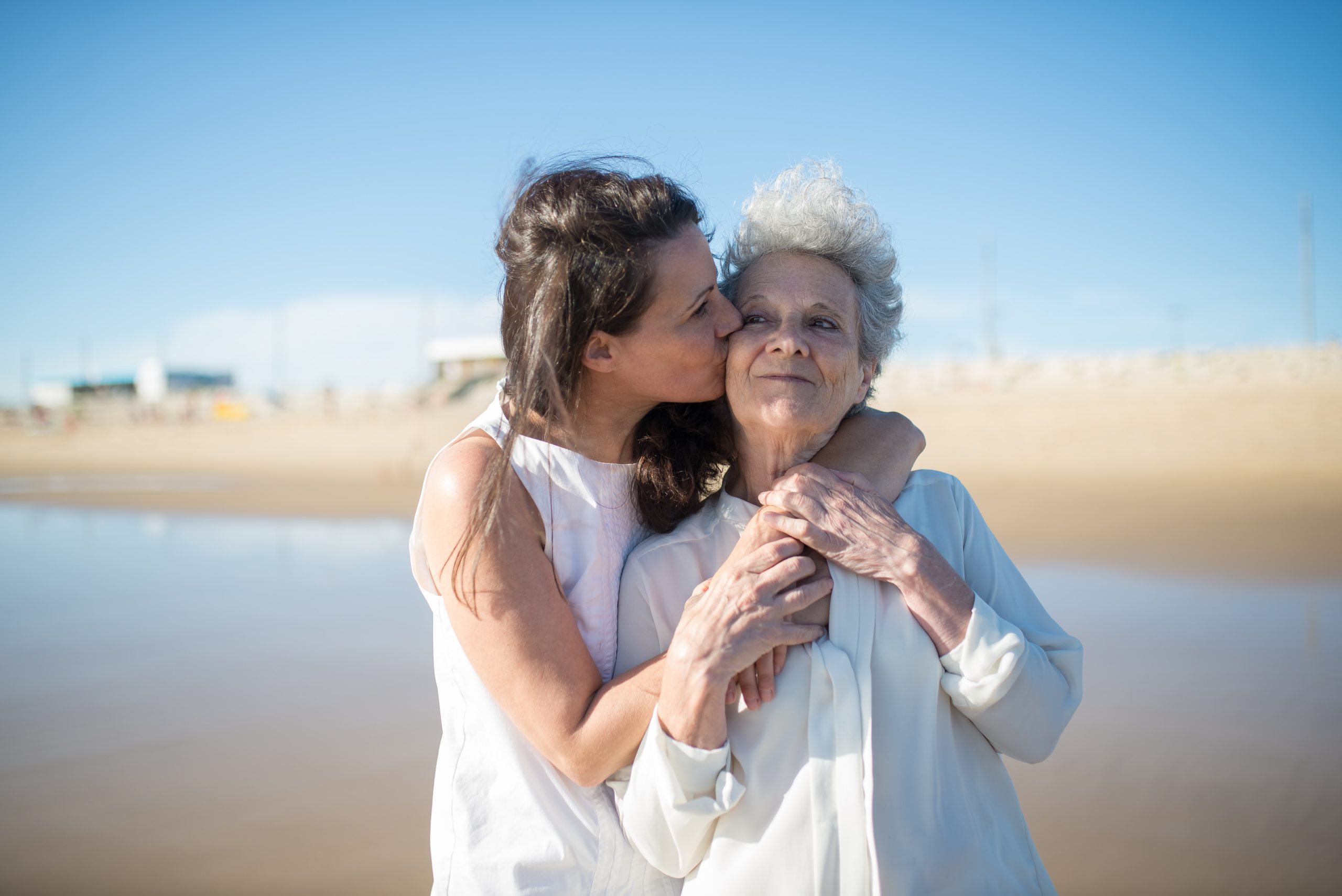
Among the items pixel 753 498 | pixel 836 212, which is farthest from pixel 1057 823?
pixel 836 212

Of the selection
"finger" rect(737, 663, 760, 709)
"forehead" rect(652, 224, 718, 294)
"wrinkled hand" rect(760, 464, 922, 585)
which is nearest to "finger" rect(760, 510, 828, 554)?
"wrinkled hand" rect(760, 464, 922, 585)

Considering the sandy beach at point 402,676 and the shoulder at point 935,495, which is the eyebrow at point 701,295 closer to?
the shoulder at point 935,495

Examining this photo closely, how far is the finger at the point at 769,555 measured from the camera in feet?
7.47

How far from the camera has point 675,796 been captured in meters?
2.15

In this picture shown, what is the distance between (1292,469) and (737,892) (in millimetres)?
16337

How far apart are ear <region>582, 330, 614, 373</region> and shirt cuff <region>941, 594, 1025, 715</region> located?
1171 millimetres

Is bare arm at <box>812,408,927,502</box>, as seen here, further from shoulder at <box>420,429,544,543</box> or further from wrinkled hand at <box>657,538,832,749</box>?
shoulder at <box>420,429,544,543</box>

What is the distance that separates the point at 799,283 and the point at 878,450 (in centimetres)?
54

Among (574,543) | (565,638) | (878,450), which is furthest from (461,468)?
(878,450)

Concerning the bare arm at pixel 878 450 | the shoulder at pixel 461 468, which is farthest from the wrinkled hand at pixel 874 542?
the shoulder at pixel 461 468

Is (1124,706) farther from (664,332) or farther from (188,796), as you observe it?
(188,796)

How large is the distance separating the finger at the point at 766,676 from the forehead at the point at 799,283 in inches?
40.6

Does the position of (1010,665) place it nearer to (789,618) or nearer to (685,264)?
(789,618)

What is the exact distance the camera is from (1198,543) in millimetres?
10836
